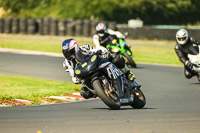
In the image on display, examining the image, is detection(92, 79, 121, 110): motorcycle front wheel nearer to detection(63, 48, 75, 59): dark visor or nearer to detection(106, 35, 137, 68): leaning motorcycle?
detection(63, 48, 75, 59): dark visor

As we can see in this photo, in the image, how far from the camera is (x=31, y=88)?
506 inches

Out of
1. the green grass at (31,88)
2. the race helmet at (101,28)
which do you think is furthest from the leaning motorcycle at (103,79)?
the race helmet at (101,28)

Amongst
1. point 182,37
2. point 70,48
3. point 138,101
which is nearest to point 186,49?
point 182,37

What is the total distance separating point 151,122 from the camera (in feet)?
24.3

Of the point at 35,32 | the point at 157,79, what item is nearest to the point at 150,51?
the point at 35,32

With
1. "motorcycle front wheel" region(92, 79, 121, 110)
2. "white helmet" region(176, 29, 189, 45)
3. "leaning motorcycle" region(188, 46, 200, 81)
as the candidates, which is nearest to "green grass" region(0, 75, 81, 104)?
"motorcycle front wheel" region(92, 79, 121, 110)

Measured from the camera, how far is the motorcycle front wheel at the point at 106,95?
8.66m

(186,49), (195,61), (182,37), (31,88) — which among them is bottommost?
(31,88)

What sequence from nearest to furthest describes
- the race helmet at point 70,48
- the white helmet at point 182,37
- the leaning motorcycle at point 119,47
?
the race helmet at point 70,48 < the white helmet at point 182,37 < the leaning motorcycle at point 119,47

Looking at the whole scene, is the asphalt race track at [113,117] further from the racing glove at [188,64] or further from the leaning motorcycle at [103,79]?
the racing glove at [188,64]

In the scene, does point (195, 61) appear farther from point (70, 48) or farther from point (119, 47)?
point (70, 48)

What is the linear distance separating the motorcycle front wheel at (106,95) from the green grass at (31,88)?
2508 mm

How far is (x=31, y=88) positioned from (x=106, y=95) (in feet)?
14.7

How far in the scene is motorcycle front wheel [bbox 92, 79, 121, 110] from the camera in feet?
28.4
